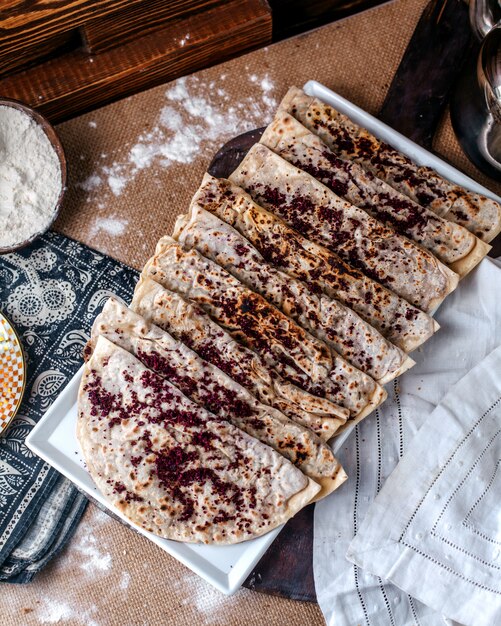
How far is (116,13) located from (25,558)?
2.13m

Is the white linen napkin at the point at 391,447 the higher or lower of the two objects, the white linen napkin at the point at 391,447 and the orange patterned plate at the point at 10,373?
the higher

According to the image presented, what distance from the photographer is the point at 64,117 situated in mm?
3014

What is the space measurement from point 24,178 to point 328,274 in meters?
1.21

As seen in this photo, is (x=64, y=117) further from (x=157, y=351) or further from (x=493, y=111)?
(x=493, y=111)

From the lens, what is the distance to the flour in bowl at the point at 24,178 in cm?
271

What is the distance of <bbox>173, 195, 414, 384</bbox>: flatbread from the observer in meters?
2.42

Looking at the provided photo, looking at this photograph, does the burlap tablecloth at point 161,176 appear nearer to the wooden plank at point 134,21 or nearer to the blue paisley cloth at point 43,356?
the blue paisley cloth at point 43,356

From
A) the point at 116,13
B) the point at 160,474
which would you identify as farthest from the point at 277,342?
the point at 116,13

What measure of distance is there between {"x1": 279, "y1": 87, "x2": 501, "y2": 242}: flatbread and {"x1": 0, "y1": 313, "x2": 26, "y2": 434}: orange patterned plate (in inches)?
52.3

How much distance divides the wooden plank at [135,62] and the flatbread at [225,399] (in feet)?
3.40

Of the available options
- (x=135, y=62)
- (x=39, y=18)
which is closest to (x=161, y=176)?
(x=135, y=62)

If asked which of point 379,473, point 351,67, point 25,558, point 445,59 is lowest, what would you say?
point 25,558

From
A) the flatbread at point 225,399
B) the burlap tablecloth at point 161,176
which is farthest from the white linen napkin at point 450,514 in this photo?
the burlap tablecloth at point 161,176

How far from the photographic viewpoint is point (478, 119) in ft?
9.04
